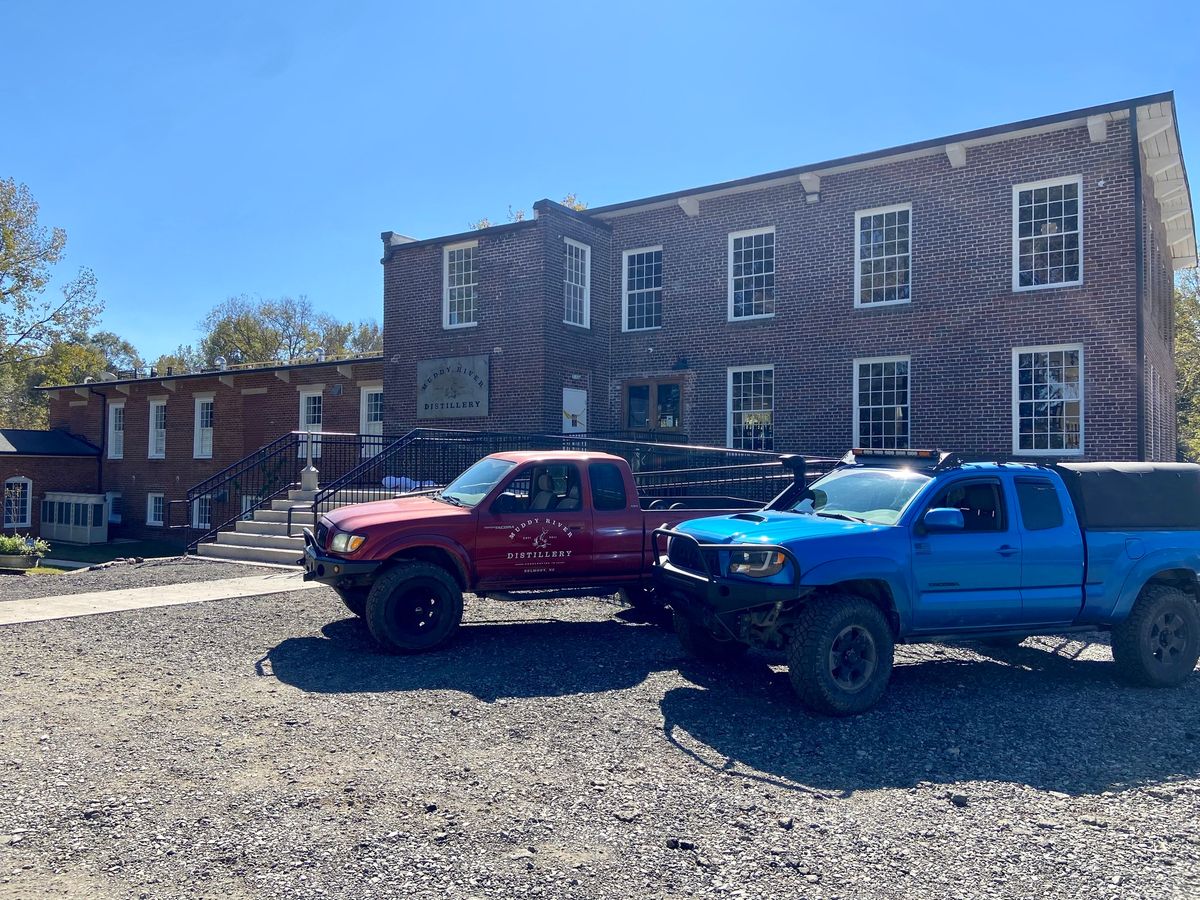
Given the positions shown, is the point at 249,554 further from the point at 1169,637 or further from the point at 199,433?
the point at 199,433

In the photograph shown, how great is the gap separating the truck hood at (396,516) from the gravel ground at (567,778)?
1.25 metres

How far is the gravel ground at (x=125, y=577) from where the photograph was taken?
1198cm

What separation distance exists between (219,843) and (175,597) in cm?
787

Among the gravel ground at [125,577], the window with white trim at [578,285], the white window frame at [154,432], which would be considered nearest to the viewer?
the gravel ground at [125,577]

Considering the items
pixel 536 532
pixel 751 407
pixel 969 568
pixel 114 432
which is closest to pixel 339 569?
pixel 536 532

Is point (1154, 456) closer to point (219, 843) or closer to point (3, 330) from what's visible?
A: point (219, 843)

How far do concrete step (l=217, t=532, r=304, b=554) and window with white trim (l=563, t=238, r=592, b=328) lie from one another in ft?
27.8

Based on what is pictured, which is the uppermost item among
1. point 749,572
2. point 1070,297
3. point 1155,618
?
point 1070,297

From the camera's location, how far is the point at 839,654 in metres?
6.52

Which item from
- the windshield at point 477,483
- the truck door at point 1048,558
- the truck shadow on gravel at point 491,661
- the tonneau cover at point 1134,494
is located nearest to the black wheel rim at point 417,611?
the truck shadow on gravel at point 491,661

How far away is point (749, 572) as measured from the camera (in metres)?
6.59

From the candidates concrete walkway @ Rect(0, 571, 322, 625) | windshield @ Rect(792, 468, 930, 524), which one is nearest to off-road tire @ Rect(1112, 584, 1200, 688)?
windshield @ Rect(792, 468, 930, 524)

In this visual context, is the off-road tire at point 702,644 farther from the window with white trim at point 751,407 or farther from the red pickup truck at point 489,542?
the window with white trim at point 751,407

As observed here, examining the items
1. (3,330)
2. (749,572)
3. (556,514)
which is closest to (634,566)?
(556,514)
